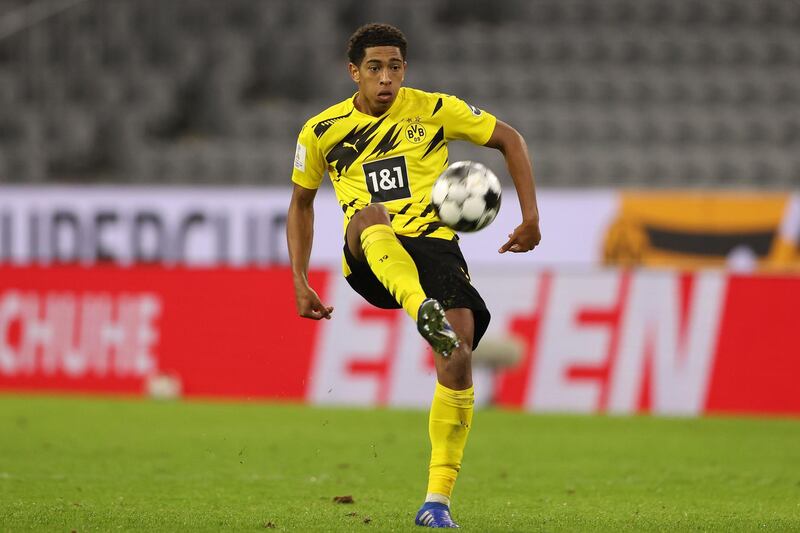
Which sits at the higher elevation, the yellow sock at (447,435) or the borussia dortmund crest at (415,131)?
the borussia dortmund crest at (415,131)

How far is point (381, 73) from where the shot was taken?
19.0ft

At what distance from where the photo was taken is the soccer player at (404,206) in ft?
18.3

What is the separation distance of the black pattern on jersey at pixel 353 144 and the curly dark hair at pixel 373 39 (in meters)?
0.28

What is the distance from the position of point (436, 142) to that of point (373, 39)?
51cm

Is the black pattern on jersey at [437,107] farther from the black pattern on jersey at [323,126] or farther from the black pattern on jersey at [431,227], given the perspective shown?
the black pattern on jersey at [431,227]

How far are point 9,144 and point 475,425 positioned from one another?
30.4 feet

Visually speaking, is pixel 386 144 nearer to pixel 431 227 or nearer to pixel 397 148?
pixel 397 148

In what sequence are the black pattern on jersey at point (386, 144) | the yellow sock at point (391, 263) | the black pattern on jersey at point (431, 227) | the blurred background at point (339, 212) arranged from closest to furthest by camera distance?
1. the yellow sock at point (391, 263)
2. the black pattern on jersey at point (431, 227)
3. the black pattern on jersey at point (386, 144)
4. the blurred background at point (339, 212)

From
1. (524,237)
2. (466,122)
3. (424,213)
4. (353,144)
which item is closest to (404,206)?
(424,213)

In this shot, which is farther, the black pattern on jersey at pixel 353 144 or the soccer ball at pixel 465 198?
the black pattern on jersey at pixel 353 144

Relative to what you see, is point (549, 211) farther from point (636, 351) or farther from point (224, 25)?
point (224, 25)

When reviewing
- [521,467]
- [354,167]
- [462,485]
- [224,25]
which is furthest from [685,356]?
[224,25]

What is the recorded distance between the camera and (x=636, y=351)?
1324 cm

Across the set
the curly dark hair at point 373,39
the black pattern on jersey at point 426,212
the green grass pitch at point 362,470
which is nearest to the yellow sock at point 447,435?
the green grass pitch at point 362,470
